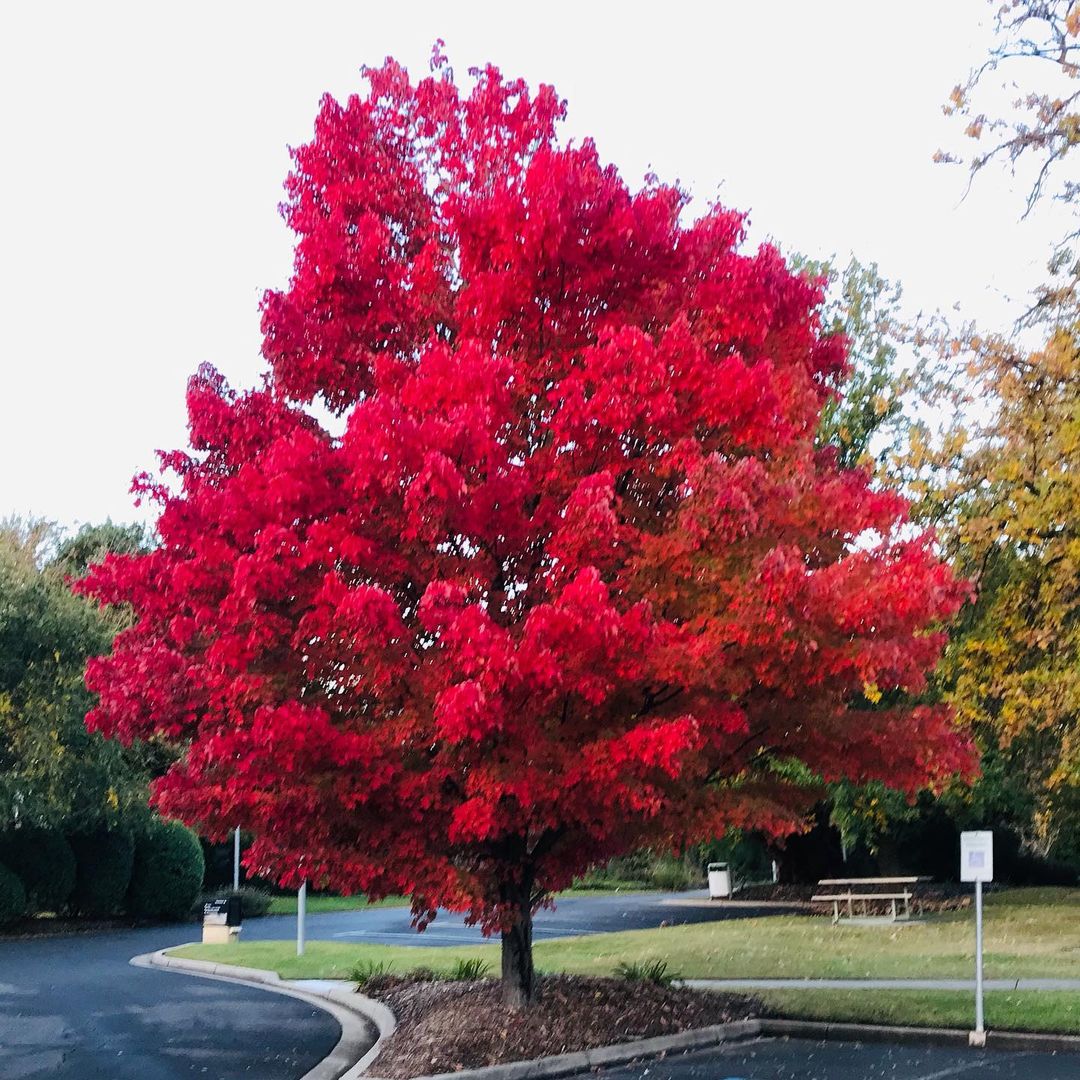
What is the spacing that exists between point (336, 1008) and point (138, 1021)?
219cm

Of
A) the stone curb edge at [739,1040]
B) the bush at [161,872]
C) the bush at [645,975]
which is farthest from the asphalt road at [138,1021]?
the bush at [161,872]

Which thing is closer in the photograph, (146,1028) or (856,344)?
(146,1028)

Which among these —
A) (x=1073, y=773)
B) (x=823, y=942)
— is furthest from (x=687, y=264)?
(x=823, y=942)

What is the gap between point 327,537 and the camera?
11.0m

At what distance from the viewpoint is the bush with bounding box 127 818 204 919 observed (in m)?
33.2

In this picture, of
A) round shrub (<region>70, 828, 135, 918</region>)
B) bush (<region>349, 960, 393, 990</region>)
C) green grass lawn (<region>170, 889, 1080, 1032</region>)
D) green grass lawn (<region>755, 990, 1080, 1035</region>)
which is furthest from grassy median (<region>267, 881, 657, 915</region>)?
green grass lawn (<region>755, 990, 1080, 1035</region>)

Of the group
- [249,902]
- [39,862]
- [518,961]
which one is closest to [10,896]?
[39,862]

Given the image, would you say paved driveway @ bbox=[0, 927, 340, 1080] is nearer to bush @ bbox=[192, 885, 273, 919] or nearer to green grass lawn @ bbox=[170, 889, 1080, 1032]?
green grass lawn @ bbox=[170, 889, 1080, 1032]

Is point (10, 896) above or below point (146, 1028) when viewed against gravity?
above

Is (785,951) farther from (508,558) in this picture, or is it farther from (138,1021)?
(508,558)

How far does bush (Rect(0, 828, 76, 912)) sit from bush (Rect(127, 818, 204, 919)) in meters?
2.29

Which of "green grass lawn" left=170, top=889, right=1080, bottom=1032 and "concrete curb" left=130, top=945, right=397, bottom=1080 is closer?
"concrete curb" left=130, top=945, right=397, bottom=1080

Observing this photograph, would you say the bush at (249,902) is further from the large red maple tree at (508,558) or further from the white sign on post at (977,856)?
the white sign on post at (977,856)

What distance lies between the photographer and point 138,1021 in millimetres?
15281
